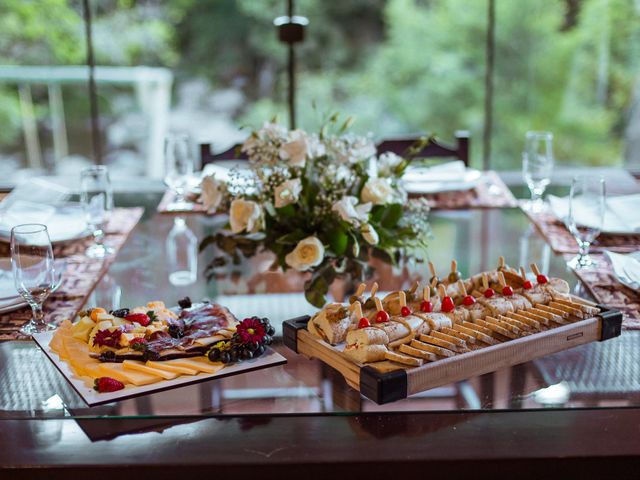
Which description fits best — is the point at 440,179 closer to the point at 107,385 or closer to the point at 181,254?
the point at 181,254

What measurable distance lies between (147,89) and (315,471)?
6450 mm

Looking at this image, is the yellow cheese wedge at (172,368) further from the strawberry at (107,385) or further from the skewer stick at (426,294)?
the skewer stick at (426,294)

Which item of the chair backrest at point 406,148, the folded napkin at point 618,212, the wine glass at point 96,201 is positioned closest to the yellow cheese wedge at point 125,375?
the wine glass at point 96,201

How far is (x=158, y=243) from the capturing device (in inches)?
76.9

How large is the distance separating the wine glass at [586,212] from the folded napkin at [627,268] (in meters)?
0.05

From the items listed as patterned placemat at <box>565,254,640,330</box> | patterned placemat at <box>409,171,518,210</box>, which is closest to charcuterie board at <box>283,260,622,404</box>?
patterned placemat at <box>565,254,640,330</box>

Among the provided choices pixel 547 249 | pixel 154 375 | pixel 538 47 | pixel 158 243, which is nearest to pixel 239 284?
pixel 158 243

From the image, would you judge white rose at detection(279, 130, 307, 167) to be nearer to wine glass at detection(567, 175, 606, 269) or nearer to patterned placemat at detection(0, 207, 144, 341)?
patterned placemat at detection(0, 207, 144, 341)

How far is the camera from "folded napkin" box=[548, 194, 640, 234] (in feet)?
6.34

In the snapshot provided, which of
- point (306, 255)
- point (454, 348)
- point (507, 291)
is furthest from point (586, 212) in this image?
point (454, 348)

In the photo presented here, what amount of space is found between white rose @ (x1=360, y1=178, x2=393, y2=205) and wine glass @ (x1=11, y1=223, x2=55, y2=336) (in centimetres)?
66

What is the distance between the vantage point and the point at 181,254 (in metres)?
1.87

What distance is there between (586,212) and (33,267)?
42.3 inches

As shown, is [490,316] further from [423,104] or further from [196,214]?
[423,104]
